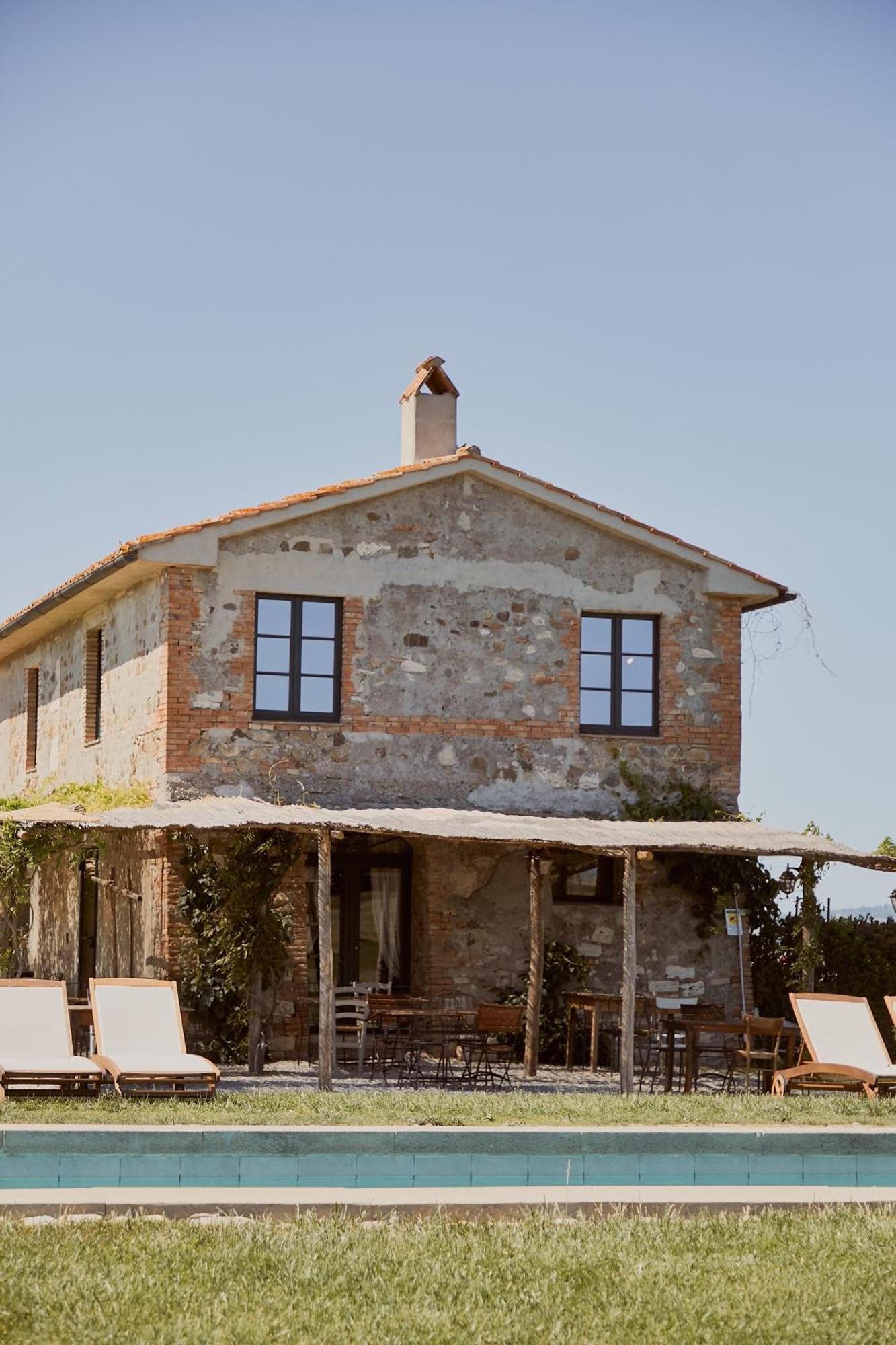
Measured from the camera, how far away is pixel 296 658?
19438 mm

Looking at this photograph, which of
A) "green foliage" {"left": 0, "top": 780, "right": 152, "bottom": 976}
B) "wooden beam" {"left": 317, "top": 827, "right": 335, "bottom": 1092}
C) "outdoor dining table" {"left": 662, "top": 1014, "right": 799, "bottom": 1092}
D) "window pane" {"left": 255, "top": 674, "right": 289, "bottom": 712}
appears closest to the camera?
"wooden beam" {"left": 317, "top": 827, "right": 335, "bottom": 1092}

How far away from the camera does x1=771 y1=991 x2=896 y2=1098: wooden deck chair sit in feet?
48.1

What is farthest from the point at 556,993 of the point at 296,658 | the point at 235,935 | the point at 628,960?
the point at 296,658

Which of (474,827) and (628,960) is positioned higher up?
(474,827)

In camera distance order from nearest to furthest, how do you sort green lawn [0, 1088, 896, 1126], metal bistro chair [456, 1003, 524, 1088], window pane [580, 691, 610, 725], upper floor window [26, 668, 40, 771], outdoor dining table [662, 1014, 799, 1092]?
green lawn [0, 1088, 896, 1126], outdoor dining table [662, 1014, 799, 1092], metal bistro chair [456, 1003, 524, 1088], window pane [580, 691, 610, 725], upper floor window [26, 668, 40, 771]

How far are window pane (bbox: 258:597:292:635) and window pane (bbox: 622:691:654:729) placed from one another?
414cm

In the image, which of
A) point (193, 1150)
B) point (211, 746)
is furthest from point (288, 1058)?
point (193, 1150)

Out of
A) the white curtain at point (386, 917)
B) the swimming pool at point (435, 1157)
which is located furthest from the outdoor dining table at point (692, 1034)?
the swimming pool at point (435, 1157)

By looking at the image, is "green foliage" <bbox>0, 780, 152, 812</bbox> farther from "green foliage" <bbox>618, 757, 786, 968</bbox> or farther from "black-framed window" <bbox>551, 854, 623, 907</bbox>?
"green foliage" <bbox>618, 757, 786, 968</bbox>

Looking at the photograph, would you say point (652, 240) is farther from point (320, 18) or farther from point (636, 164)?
point (320, 18)

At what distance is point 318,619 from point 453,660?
5.35 ft

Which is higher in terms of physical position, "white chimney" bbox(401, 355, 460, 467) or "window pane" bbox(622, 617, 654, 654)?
"white chimney" bbox(401, 355, 460, 467)

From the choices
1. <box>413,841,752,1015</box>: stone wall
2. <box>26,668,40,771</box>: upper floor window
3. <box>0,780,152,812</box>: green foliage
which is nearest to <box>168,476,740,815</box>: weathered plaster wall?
<box>0,780,152,812</box>: green foliage

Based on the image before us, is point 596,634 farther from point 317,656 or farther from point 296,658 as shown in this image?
point 296,658
